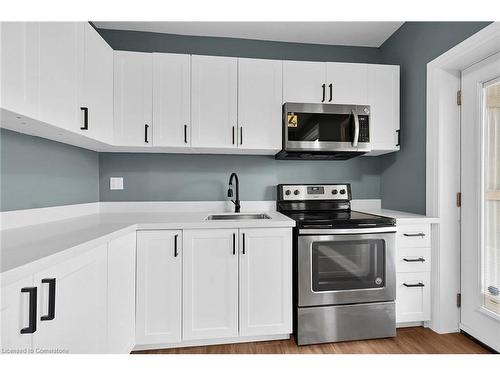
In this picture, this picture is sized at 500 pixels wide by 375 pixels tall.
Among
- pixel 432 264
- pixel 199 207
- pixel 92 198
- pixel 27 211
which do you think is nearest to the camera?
pixel 27 211

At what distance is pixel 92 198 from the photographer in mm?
2207

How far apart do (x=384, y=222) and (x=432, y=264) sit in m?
0.55

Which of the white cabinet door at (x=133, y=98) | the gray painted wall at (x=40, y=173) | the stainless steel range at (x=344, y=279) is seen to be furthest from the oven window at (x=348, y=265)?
the gray painted wall at (x=40, y=173)

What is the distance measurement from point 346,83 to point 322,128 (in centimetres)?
50

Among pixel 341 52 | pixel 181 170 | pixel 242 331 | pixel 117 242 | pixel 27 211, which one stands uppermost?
pixel 341 52

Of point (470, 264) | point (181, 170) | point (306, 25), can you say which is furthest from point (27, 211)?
point (470, 264)

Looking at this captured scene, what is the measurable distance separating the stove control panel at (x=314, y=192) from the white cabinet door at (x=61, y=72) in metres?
1.73

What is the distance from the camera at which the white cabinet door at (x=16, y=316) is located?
77 centimetres

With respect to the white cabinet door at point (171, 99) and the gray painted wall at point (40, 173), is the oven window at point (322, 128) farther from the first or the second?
the gray painted wall at point (40, 173)

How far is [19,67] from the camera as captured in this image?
1.07m

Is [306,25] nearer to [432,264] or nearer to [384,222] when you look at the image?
[384,222]

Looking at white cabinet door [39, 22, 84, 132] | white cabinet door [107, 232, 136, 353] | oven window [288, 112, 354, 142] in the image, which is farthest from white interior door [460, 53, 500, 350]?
white cabinet door [39, 22, 84, 132]

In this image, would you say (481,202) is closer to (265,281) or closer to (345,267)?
(345,267)

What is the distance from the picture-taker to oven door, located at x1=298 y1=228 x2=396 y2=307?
181cm
